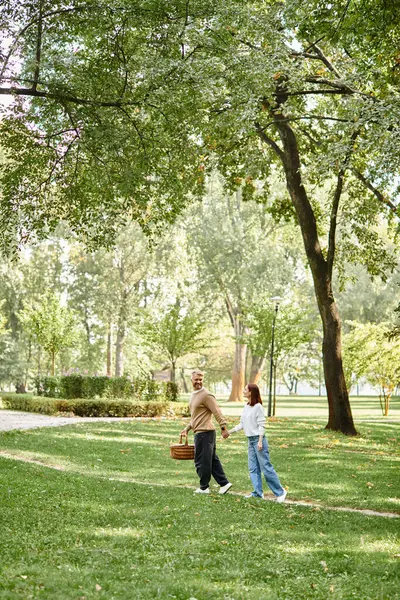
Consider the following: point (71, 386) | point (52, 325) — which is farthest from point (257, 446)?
point (52, 325)

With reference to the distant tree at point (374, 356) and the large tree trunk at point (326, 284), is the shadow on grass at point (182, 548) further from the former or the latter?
the distant tree at point (374, 356)

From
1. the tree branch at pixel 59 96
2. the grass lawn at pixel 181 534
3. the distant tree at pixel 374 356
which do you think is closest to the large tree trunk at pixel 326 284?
the grass lawn at pixel 181 534

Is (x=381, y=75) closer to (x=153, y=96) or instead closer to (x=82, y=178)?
(x=153, y=96)

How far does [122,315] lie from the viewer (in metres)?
38.1

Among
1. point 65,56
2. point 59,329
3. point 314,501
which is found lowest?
point 314,501

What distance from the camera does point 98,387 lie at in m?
28.4

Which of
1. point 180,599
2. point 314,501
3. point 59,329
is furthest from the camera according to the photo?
point 59,329

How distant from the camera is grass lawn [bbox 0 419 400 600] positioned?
5.34 metres

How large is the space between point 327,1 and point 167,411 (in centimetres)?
1875

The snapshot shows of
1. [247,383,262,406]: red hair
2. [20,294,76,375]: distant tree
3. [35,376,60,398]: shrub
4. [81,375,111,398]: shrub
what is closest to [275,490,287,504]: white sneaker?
[247,383,262,406]: red hair

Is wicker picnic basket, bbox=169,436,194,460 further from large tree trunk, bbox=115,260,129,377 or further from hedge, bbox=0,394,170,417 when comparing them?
large tree trunk, bbox=115,260,129,377

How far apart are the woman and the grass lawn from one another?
0.48 metres

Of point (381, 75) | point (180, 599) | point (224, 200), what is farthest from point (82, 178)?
point (224, 200)

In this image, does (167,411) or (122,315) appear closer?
(167,411)
